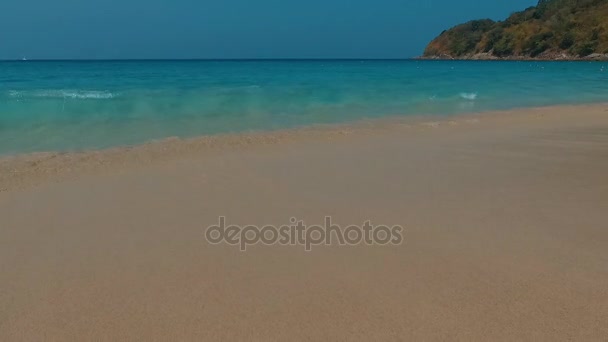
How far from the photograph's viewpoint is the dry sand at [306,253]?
2.55 m

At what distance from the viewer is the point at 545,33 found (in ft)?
301

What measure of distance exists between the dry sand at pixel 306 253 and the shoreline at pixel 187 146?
65 millimetres

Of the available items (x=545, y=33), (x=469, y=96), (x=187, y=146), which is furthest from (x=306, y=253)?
(x=545, y=33)

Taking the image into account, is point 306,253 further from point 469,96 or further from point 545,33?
point 545,33

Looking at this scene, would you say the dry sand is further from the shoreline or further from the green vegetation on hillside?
the green vegetation on hillside

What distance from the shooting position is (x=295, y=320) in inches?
101

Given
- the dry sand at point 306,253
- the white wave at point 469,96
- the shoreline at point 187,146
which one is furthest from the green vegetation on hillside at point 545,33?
the dry sand at point 306,253

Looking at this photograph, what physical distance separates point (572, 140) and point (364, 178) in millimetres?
4469

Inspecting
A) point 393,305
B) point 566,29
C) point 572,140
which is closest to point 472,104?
point 572,140

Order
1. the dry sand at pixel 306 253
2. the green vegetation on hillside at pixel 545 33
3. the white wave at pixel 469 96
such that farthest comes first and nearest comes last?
the green vegetation on hillside at pixel 545 33 → the white wave at pixel 469 96 → the dry sand at pixel 306 253

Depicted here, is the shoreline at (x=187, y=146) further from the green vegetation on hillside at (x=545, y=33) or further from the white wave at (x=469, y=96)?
the green vegetation on hillside at (x=545, y=33)

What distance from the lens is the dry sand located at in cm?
255

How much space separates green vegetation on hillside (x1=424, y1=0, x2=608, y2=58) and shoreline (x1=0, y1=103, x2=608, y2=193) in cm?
8338

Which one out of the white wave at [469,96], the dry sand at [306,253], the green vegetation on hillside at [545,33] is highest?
the green vegetation on hillside at [545,33]
